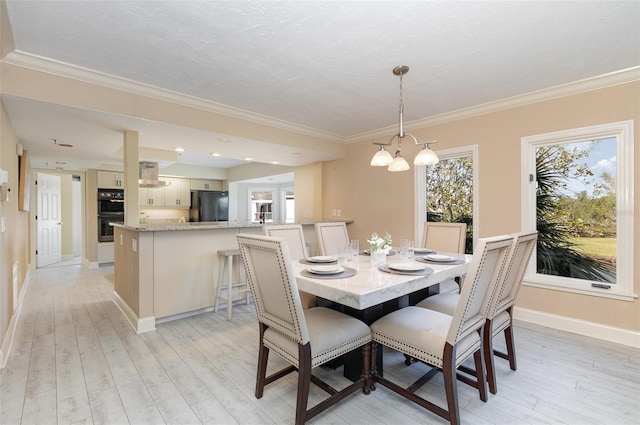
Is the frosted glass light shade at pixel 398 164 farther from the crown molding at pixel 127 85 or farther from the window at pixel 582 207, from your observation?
the crown molding at pixel 127 85

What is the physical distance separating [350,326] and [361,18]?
190cm

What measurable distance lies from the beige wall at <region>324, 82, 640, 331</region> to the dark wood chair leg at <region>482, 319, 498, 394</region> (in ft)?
5.54

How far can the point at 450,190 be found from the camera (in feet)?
12.7

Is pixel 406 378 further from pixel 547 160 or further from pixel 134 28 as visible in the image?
pixel 134 28

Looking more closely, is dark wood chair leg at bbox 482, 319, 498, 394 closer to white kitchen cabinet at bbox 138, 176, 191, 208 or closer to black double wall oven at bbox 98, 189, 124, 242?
black double wall oven at bbox 98, 189, 124, 242

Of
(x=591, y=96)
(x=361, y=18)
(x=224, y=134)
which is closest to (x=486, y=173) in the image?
(x=591, y=96)

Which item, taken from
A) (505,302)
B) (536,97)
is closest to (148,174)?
(505,302)

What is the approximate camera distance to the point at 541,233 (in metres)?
3.20

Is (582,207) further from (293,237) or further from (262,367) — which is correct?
(262,367)

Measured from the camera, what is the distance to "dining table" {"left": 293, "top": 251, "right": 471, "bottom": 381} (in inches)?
62.1

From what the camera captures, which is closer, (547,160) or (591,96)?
(591,96)

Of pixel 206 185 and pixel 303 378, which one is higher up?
pixel 206 185

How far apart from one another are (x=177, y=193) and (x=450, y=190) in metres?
6.49

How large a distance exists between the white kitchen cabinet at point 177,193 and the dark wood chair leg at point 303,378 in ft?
23.1
